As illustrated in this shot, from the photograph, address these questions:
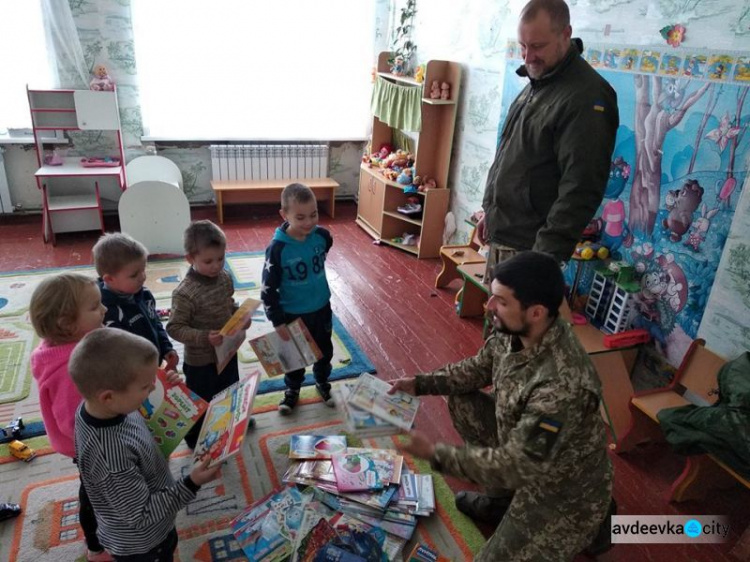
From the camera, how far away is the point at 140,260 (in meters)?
1.99

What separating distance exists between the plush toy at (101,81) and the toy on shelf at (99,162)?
2.06 feet

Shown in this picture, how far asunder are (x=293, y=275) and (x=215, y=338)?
512mm

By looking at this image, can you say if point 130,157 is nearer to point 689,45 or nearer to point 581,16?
point 581,16

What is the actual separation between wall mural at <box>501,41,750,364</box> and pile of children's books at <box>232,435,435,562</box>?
1.63 metres

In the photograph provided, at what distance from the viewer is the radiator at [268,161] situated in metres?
5.72

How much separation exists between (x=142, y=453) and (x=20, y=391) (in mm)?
1881

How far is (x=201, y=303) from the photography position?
7.29 ft

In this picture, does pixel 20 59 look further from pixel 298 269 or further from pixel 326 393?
pixel 326 393

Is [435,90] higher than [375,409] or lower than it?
higher

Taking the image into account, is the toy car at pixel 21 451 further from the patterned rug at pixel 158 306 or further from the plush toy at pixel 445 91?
the plush toy at pixel 445 91

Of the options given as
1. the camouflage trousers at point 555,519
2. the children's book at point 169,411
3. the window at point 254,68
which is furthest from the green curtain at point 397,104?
the camouflage trousers at point 555,519

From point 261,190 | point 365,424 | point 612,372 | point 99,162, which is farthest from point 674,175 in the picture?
point 99,162

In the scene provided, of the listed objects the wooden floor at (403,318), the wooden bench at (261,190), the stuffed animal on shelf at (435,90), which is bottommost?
the wooden floor at (403,318)

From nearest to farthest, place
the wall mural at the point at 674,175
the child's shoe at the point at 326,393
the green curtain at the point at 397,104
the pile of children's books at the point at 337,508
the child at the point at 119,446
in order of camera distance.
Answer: the child at the point at 119,446 < the pile of children's books at the point at 337,508 < the wall mural at the point at 674,175 < the child's shoe at the point at 326,393 < the green curtain at the point at 397,104
